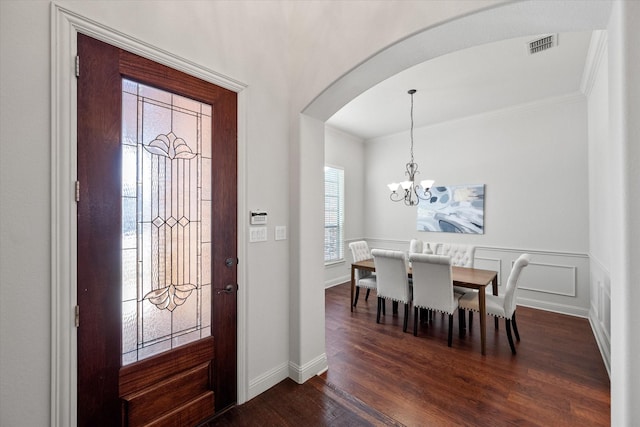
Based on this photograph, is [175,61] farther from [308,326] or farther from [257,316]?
[308,326]

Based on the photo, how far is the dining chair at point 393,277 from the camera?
3.34 m

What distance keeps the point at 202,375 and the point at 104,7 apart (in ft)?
7.41

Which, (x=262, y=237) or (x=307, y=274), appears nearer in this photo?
(x=262, y=237)

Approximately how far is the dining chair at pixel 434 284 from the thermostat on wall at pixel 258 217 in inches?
70.1

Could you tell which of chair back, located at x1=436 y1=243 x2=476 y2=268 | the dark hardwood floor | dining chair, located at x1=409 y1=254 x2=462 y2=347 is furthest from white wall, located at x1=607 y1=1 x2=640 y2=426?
chair back, located at x1=436 y1=243 x2=476 y2=268

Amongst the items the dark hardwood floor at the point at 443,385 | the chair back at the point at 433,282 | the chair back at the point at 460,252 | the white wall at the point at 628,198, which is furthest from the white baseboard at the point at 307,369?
the chair back at the point at 460,252

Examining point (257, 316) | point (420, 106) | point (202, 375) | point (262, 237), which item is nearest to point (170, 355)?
point (202, 375)

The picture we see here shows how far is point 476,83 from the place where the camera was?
143 inches

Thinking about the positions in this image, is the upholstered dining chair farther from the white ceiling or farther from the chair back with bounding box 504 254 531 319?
the white ceiling

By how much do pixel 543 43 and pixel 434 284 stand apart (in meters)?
2.73

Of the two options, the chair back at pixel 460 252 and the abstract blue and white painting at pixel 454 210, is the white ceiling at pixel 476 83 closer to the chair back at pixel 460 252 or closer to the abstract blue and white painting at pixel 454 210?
the abstract blue and white painting at pixel 454 210

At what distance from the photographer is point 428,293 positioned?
10.3 feet

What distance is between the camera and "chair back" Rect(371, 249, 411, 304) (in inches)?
132

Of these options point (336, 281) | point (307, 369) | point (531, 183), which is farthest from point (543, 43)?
point (336, 281)
